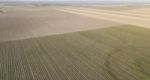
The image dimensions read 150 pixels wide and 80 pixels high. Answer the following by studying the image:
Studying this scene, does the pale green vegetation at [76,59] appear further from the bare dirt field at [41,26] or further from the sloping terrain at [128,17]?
the sloping terrain at [128,17]

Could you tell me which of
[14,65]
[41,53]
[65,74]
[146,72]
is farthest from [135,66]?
[14,65]

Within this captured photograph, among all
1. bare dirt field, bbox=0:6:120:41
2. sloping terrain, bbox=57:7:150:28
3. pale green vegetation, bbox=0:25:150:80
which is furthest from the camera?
sloping terrain, bbox=57:7:150:28

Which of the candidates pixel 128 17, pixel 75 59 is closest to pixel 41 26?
pixel 75 59

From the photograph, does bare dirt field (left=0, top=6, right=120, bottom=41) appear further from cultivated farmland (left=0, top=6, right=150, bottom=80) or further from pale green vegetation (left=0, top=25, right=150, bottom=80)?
pale green vegetation (left=0, top=25, right=150, bottom=80)

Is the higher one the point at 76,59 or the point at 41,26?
the point at 76,59

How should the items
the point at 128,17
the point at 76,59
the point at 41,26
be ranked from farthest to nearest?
the point at 128,17, the point at 41,26, the point at 76,59

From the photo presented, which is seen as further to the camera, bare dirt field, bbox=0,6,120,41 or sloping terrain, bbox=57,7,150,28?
sloping terrain, bbox=57,7,150,28

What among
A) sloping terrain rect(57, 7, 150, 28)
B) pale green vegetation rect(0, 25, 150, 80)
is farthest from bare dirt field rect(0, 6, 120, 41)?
pale green vegetation rect(0, 25, 150, 80)

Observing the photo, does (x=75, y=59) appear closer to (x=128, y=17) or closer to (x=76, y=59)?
(x=76, y=59)

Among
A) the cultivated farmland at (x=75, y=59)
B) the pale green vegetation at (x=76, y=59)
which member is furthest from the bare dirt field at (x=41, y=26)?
the pale green vegetation at (x=76, y=59)
